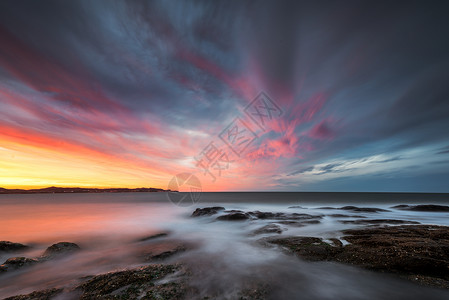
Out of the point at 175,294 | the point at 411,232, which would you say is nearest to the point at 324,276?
the point at 175,294

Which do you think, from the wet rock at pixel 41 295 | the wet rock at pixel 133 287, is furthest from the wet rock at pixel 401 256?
the wet rock at pixel 41 295

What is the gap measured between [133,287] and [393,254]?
1103cm

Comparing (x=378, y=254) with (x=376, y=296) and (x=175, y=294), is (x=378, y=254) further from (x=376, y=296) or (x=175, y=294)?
(x=175, y=294)

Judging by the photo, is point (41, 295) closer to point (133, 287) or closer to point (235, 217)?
point (133, 287)

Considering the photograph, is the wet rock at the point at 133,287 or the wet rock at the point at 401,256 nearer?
the wet rock at the point at 133,287

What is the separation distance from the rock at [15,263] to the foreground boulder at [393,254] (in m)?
13.5

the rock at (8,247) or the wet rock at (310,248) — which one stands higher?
the wet rock at (310,248)

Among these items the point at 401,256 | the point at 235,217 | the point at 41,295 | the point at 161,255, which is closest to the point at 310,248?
the point at 401,256

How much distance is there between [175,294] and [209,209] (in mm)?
22173

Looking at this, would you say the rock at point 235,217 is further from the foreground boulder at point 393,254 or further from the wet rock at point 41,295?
the wet rock at point 41,295

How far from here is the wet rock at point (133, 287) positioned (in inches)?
234

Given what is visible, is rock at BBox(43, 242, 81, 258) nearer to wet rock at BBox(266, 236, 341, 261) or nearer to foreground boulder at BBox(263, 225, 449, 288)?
wet rock at BBox(266, 236, 341, 261)

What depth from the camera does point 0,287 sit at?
7117 mm

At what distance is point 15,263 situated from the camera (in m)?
8.52
